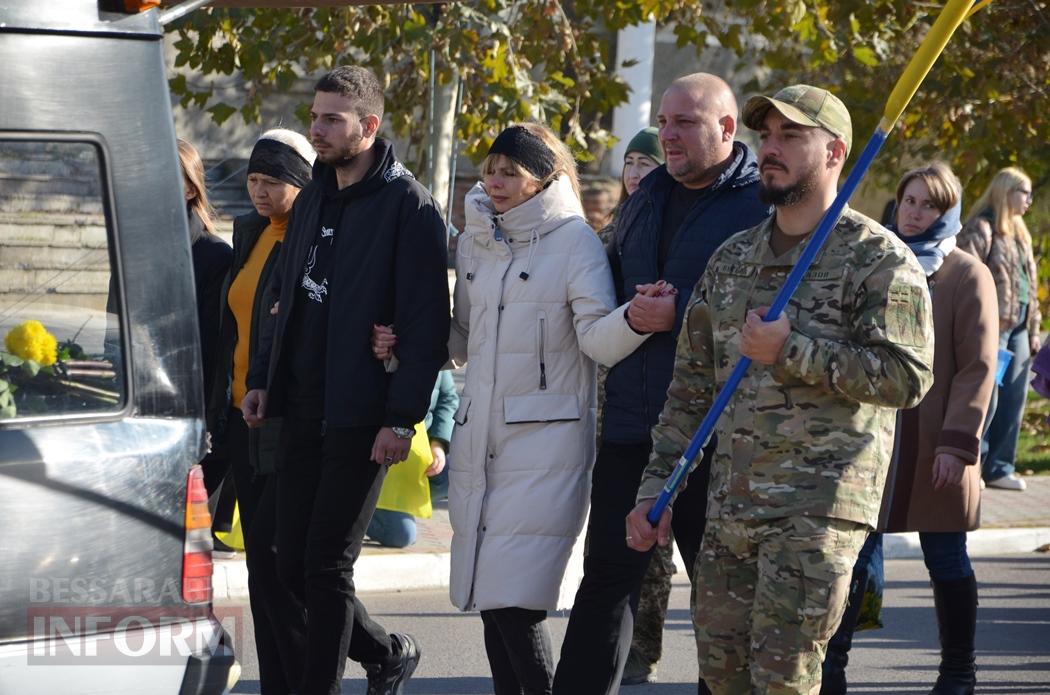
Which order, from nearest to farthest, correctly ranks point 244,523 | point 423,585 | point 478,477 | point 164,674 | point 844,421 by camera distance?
1. point 164,674
2. point 844,421
3. point 478,477
4. point 244,523
5. point 423,585

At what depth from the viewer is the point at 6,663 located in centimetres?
329

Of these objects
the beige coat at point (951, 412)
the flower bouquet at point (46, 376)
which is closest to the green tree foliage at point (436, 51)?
the beige coat at point (951, 412)

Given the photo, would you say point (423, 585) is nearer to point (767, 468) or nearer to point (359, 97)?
point (359, 97)

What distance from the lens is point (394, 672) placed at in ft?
17.7

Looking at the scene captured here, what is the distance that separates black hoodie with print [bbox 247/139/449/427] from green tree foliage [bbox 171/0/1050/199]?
466 centimetres

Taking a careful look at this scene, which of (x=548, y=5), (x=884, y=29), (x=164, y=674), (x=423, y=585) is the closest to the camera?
(x=164, y=674)

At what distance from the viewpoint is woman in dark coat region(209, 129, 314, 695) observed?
206 inches

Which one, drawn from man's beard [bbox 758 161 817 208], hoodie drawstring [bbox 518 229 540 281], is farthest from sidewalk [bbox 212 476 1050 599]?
man's beard [bbox 758 161 817 208]

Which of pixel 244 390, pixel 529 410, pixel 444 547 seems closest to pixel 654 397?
pixel 529 410

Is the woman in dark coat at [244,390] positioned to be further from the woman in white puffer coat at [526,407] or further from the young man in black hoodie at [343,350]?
the woman in white puffer coat at [526,407]

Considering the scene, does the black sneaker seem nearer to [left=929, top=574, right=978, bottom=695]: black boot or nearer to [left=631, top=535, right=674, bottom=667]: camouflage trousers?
[left=631, top=535, right=674, bottom=667]: camouflage trousers

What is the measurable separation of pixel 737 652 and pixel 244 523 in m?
2.24

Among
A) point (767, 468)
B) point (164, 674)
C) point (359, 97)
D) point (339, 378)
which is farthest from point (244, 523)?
point (767, 468)

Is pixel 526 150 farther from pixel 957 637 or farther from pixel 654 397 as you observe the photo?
pixel 957 637
